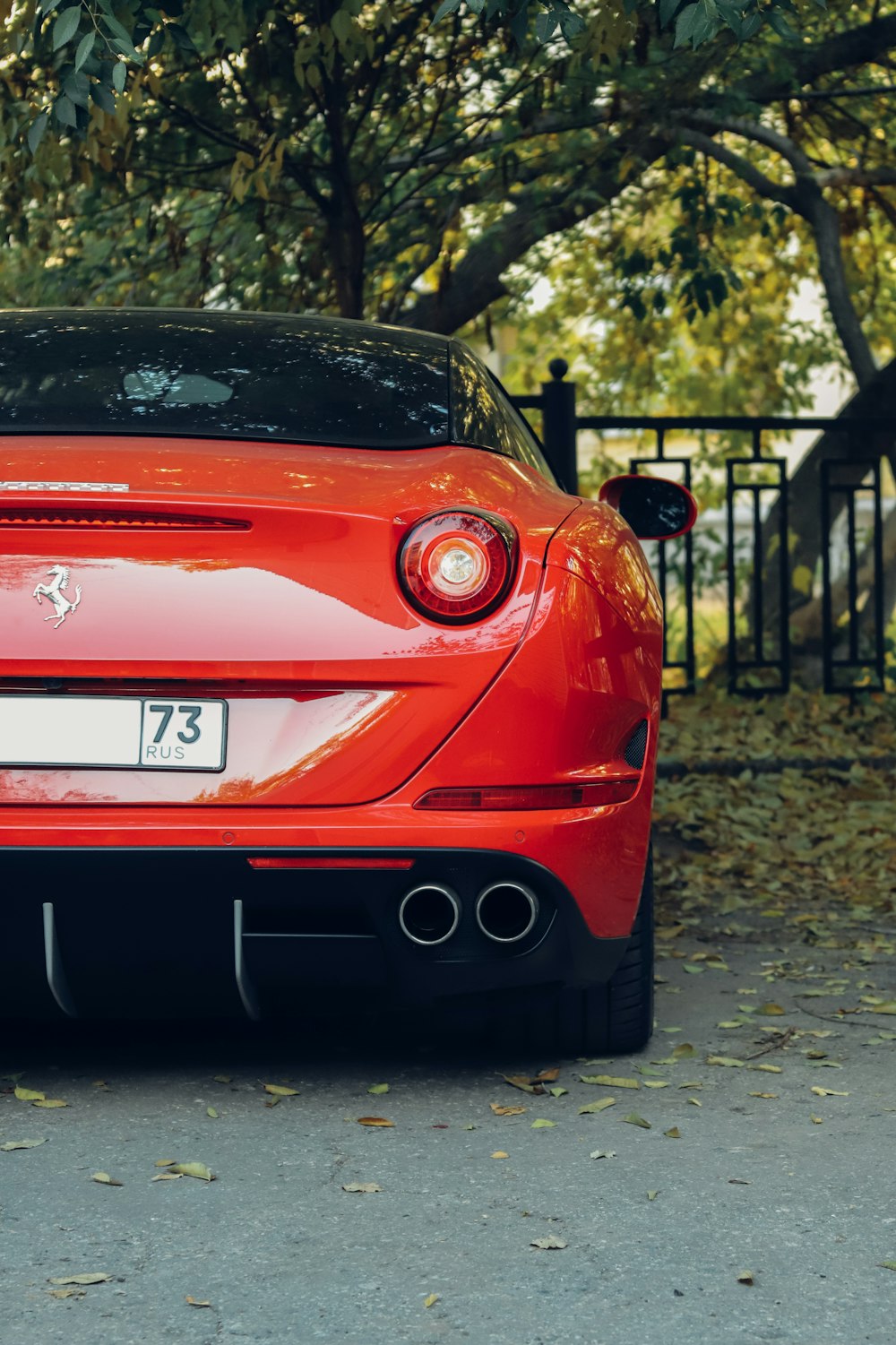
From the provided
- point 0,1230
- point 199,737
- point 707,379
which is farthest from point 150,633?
point 707,379

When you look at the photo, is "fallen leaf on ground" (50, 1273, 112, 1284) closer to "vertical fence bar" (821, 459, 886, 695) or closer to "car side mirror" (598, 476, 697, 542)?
"car side mirror" (598, 476, 697, 542)

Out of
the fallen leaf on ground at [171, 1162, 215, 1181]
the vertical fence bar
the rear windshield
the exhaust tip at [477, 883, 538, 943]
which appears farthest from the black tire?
the vertical fence bar

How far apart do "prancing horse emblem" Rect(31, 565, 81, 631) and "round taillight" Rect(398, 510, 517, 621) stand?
22.0 inches

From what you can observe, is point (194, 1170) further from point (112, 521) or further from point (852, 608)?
point (852, 608)

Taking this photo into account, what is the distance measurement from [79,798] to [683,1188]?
Result: 3.87 feet

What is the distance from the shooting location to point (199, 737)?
3.09 metres

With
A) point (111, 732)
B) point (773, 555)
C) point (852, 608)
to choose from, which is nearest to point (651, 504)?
point (111, 732)

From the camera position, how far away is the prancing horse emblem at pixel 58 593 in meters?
3.08

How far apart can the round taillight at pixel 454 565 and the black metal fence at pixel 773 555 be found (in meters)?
4.12

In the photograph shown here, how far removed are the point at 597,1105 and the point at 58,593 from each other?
4.44 ft

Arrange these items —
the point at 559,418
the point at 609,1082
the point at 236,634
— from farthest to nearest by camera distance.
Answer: the point at 559,418 < the point at 609,1082 < the point at 236,634

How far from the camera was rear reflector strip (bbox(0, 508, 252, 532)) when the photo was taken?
122 inches

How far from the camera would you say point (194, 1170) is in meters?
2.96

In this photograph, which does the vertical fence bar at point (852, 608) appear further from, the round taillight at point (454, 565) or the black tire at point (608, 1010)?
the round taillight at point (454, 565)
